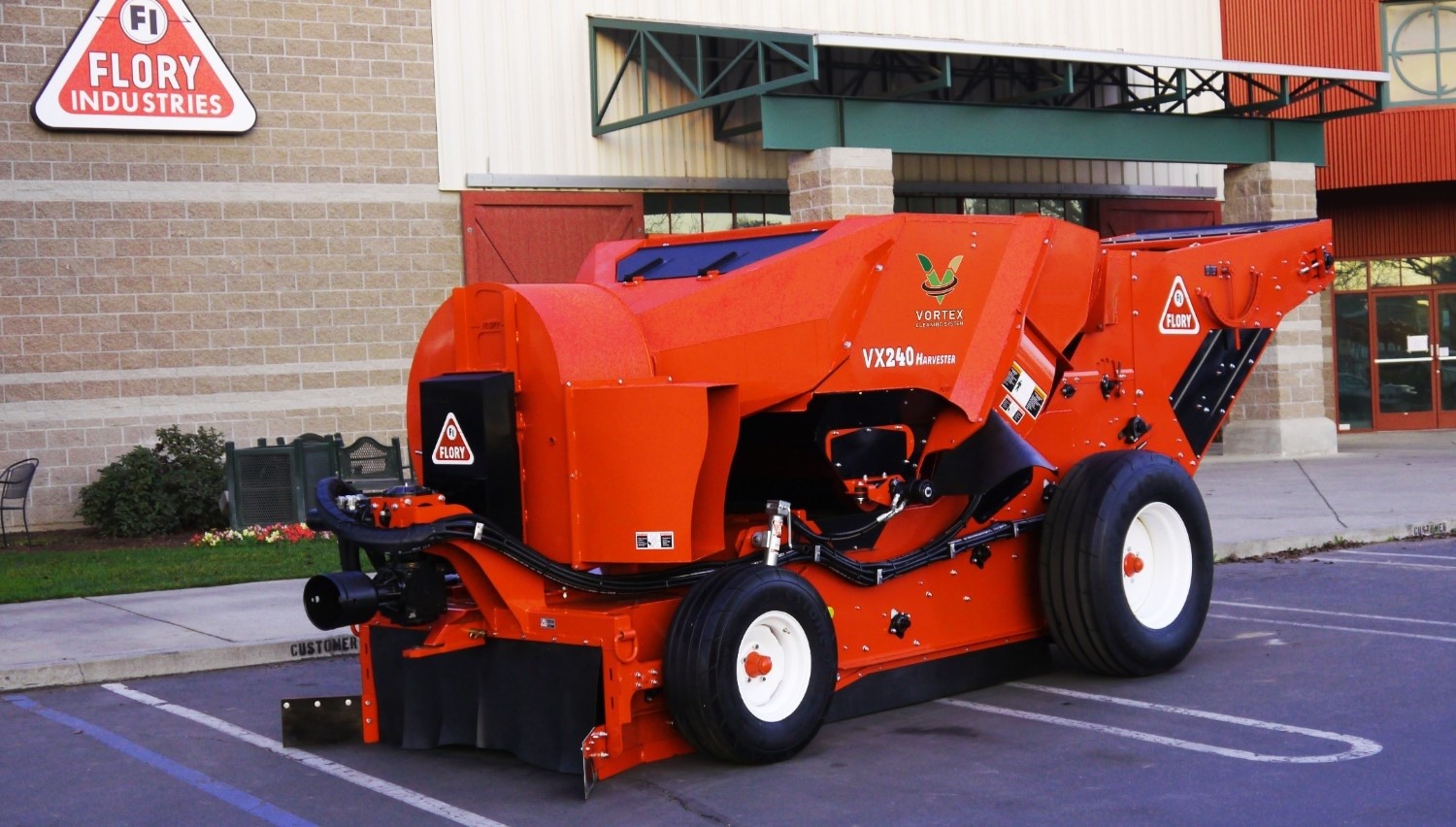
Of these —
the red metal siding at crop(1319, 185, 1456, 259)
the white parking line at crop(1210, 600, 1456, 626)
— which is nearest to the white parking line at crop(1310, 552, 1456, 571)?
the white parking line at crop(1210, 600, 1456, 626)

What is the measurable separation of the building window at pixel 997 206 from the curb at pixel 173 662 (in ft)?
43.6

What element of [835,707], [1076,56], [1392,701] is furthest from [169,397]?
[1392,701]

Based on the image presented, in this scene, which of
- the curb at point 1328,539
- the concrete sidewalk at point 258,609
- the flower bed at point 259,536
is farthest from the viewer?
the flower bed at point 259,536

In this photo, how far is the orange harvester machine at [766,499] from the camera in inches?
271

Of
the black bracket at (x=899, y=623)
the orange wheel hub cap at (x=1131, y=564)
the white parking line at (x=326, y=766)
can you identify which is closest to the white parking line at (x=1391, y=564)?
the orange wheel hub cap at (x=1131, y=564)

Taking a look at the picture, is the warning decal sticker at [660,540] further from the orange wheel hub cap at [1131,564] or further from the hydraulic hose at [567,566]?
the orange wheel hub cap at [1131,564]

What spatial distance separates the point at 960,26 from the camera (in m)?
22.3

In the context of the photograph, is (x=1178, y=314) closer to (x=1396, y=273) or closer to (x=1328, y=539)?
(x=1328, y=539)

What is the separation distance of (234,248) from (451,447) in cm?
1130

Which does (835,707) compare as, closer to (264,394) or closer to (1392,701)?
(1392,701)

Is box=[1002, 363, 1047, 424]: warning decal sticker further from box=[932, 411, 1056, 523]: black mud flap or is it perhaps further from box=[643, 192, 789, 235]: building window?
box=[643, 192, 789, 235]: building window

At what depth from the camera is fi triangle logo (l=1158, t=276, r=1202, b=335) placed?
30.5 feet

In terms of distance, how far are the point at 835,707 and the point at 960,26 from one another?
53.4 feet

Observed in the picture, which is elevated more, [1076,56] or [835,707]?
[1076,56]
